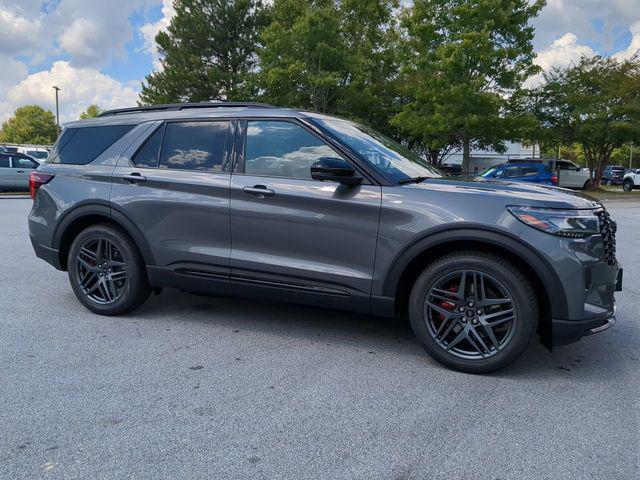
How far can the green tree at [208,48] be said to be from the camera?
34.2 m

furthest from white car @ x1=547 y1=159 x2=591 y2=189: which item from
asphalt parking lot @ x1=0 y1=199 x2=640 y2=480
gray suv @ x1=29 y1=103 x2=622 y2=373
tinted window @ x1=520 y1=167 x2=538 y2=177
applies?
→ gray suv @ x1=29 y1=103 x2=622 y2=373

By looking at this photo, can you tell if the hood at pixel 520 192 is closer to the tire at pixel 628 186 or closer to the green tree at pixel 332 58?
the green tree at pixel 332 58

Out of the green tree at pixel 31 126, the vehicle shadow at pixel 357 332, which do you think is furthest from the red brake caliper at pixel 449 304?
the green tree at pixel 31 126

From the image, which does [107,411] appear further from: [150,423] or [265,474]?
[265,474]

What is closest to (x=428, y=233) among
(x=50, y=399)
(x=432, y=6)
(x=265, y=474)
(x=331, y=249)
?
(x=331, y=249)

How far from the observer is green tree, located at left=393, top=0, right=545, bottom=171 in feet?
74.2

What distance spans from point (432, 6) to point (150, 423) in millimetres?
24667

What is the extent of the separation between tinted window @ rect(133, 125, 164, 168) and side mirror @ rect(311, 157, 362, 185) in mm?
1569

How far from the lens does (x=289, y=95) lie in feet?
87.3

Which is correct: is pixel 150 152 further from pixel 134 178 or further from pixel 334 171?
pixel 334 171

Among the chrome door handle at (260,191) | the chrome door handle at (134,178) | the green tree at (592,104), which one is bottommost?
the chrome door handle at (260,191)

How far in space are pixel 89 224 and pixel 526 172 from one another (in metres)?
18.6

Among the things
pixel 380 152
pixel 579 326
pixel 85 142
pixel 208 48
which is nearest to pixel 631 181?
pixel 208 48

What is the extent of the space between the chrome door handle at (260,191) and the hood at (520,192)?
1006 millimetres
